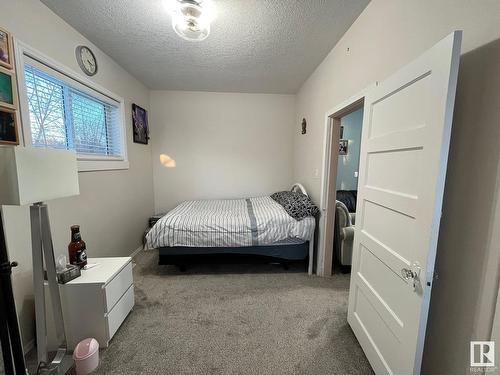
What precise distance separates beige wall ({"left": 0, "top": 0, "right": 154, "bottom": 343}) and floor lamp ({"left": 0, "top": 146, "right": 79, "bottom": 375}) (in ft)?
1.19

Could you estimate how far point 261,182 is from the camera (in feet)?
12.8

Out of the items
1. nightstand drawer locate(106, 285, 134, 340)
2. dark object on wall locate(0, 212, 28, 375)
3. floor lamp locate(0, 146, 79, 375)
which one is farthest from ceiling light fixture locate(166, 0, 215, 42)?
nightstand drawer locate(106, 285, 134, 340)

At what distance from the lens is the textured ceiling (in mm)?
1584

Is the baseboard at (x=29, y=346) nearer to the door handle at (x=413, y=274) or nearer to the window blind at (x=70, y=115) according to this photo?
the window blind at (x=70, y=115)

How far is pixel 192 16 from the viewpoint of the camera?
5.05ft

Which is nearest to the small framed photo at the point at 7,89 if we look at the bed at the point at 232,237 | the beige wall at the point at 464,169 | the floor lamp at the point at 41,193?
the floor lamp at the point at 41,193

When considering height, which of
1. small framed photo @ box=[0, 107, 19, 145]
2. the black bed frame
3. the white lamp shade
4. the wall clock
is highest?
the wall clock

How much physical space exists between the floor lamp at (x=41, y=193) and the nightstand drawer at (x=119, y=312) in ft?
0.82

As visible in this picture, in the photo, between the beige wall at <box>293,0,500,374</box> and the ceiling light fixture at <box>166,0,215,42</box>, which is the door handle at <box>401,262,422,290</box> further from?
the ceiling light fixture at <box>166,0,215,42</box>

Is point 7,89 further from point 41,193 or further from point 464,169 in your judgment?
point 464,169

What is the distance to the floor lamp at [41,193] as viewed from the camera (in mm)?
903

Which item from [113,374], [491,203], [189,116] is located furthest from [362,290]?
[189,116]

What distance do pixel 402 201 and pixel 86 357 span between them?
6.73 feet

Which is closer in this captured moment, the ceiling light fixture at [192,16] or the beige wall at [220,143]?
the ceiling light fixture at [192,16]
